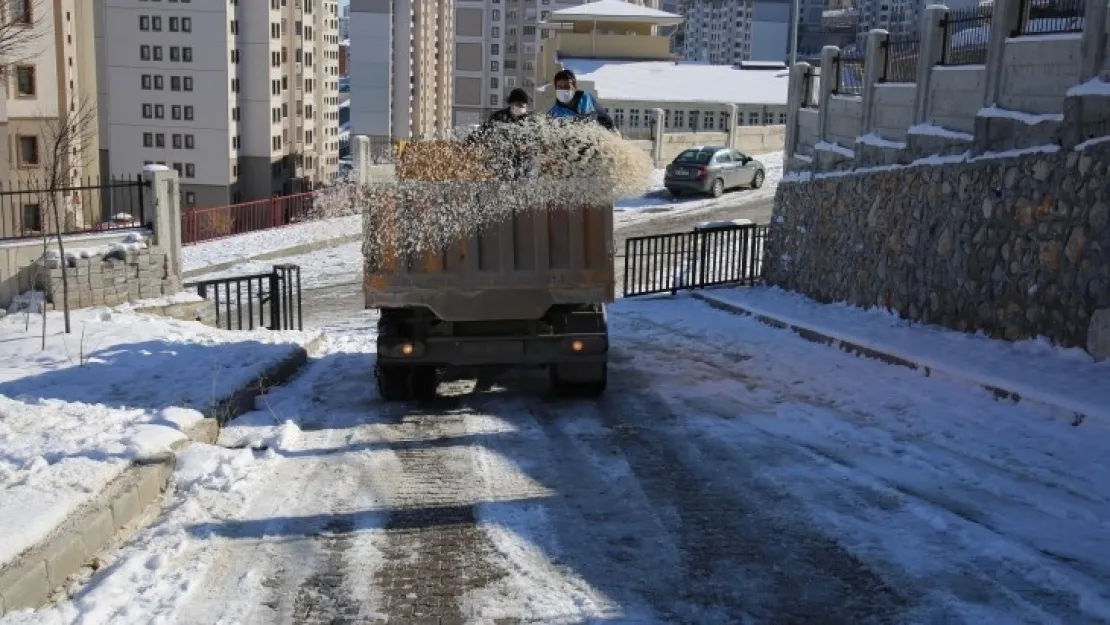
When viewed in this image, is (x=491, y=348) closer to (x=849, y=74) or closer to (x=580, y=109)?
(x=580, y=109)

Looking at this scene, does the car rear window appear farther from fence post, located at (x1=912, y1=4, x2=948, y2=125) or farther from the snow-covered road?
the snow-covered road

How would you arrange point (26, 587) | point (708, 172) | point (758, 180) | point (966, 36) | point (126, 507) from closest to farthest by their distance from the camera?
1. point (26, 587)
2. point (126, 507)
3. point (966, 36)
4. point (708, 172)
5. point (758, 180)

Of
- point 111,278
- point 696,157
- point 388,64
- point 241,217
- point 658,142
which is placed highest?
point 388,64

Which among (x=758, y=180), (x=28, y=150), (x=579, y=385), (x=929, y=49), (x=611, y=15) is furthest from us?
(x=611, y=15)

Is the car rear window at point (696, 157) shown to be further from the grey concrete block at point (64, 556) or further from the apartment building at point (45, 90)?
the grey concrete block at point (64, 556)

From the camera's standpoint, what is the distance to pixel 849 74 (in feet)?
55.0

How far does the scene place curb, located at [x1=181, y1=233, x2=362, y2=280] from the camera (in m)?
26.2

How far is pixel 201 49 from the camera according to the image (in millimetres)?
72438

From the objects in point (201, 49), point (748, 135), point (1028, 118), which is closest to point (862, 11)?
point (201, 49)

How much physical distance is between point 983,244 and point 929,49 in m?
3.30

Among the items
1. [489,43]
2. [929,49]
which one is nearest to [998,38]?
[929,49]

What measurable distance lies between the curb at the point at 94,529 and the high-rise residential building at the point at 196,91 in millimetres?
68751

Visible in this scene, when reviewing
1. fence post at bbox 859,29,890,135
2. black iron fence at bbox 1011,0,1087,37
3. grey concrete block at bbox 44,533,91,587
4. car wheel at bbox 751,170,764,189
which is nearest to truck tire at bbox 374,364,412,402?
grey concrete block at bbox 44,533,91,587

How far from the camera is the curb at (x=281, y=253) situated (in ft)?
86.0
